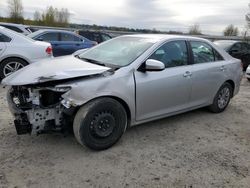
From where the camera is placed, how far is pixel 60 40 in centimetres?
1132

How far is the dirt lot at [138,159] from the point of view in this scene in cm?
321

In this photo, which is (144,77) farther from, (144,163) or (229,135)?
(229,135)

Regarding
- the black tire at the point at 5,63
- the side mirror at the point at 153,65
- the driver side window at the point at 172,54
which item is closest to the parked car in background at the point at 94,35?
the black tire at the point at 5,63

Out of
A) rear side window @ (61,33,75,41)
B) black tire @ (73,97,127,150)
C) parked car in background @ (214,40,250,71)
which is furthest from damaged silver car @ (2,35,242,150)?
parked car in background @ (214,40,250,71)

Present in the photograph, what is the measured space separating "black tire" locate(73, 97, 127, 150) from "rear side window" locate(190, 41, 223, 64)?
1.91 metres

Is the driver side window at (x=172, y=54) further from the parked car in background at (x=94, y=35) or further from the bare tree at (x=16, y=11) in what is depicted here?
the bare tree at (x=16, y=11)

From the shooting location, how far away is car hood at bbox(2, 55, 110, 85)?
3.46m

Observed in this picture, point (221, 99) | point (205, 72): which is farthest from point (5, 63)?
point (221, 99)

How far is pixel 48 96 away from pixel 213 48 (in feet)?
10.9

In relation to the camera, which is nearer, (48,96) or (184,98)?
(48,96)

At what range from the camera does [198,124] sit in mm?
5078

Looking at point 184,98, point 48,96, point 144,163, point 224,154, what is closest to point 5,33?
point 48,96

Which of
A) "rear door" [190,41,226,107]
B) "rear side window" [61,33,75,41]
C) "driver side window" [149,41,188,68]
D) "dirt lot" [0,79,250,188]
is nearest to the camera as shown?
"dirt lot" [0,79,250,188]

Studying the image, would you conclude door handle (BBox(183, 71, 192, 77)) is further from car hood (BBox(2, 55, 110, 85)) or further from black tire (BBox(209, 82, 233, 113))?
car hood (BBox(2, 55, 110, 85))
